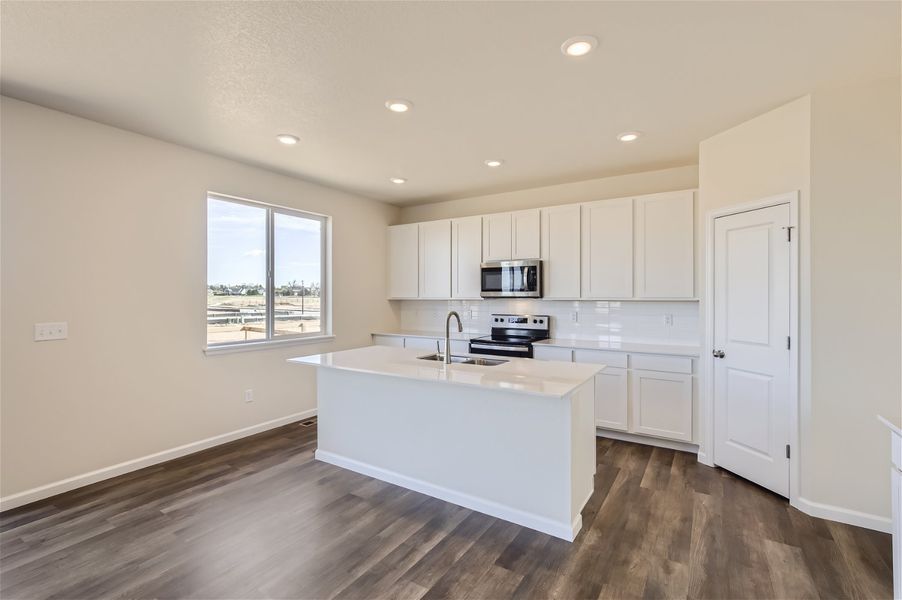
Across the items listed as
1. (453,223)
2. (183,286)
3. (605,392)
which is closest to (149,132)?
(183,286)

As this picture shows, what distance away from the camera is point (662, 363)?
372cm

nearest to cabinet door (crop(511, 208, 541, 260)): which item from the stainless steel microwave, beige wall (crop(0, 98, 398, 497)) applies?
the stainless steel microwave

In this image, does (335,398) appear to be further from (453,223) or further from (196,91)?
(453,223)

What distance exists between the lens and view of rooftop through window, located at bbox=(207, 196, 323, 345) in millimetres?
3855

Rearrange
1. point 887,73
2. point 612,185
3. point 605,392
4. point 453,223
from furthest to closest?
point 453,223, point 612,185, point 605,392, point 887,73

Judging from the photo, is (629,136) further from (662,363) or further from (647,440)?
(647,440)

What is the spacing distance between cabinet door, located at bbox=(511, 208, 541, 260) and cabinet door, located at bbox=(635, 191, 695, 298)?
1.03 meters

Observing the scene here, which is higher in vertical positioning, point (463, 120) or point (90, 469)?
point (463, 120)

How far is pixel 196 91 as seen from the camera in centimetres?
257

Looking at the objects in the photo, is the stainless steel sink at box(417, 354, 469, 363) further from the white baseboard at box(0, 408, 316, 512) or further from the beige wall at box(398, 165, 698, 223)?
the beige wall at box(398, 165, 698, 223)

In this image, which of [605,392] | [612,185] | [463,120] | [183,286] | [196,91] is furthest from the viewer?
[612,185]

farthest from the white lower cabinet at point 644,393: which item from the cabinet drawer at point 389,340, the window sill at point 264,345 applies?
the window sill at point 264,345

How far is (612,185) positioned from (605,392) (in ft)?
7.07

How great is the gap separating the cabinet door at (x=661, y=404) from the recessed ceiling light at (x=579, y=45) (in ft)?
9.00
